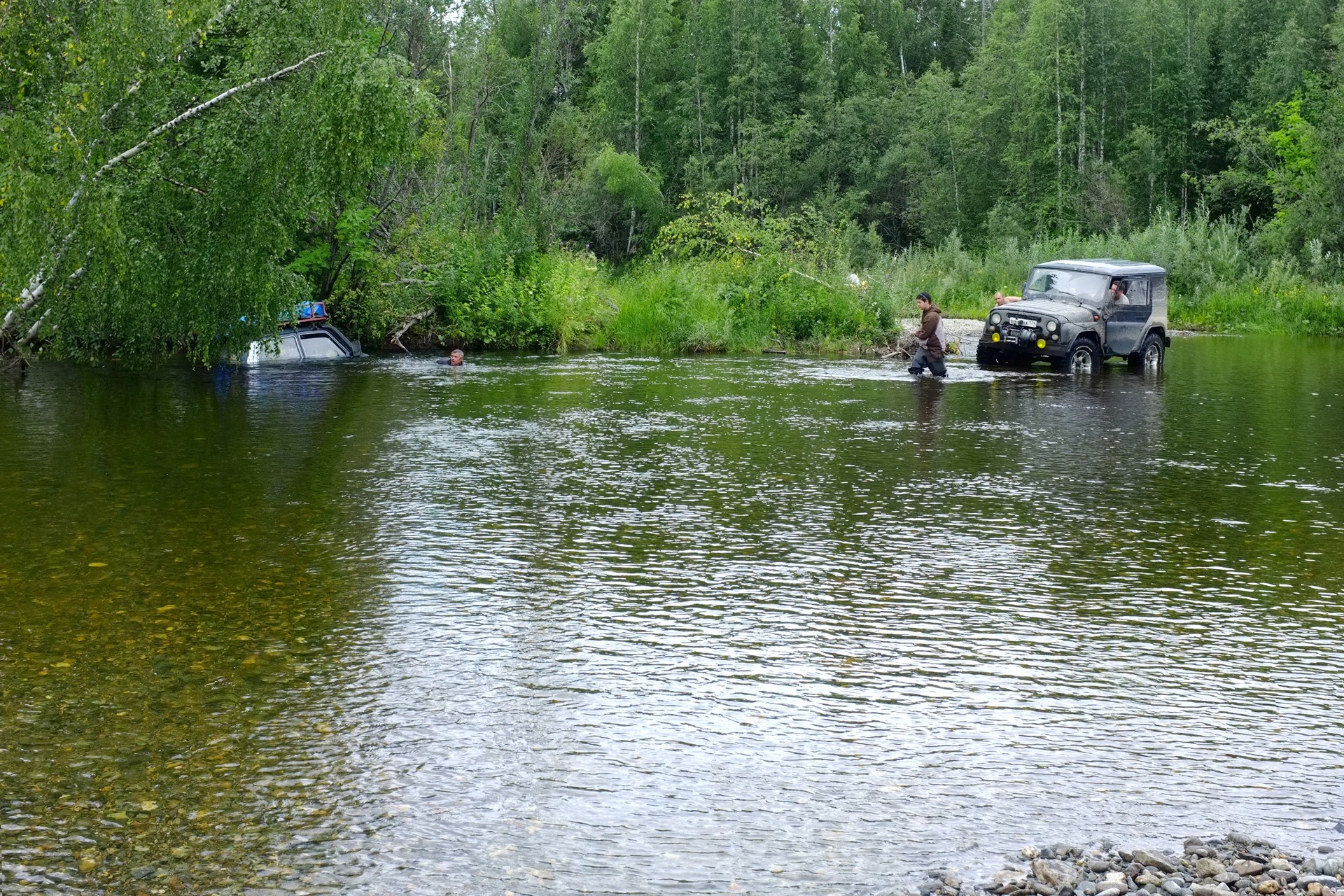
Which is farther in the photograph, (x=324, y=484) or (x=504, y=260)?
(x=504, y=260)

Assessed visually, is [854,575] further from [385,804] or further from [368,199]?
[368,199]

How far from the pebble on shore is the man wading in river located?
817 inches

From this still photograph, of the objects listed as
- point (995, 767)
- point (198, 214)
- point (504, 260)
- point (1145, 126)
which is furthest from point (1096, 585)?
point (1145, 126)

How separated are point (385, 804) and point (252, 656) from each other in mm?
2383

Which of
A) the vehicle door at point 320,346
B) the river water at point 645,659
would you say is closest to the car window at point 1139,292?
the river water at point 645,659

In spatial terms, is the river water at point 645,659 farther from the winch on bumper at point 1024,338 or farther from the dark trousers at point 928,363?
the winch on bumper at point 1024,338

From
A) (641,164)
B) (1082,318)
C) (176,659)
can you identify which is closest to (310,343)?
(1082,318)

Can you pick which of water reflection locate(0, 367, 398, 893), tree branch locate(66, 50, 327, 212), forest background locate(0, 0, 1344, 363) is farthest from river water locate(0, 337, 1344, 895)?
forest background locate(0, 0, 1344, 363)

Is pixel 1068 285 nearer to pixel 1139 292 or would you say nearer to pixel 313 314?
pixel 1139 292

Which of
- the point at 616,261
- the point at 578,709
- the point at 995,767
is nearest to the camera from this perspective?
the point at 995,767

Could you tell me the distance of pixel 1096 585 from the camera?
9594mm

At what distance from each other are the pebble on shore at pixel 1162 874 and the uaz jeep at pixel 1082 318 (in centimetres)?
2278

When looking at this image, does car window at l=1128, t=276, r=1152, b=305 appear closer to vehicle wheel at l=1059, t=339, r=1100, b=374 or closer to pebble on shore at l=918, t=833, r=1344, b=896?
vehicle wheel at l=1059, t=339, r=1100, b=374

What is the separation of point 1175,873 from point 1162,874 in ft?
0.15
